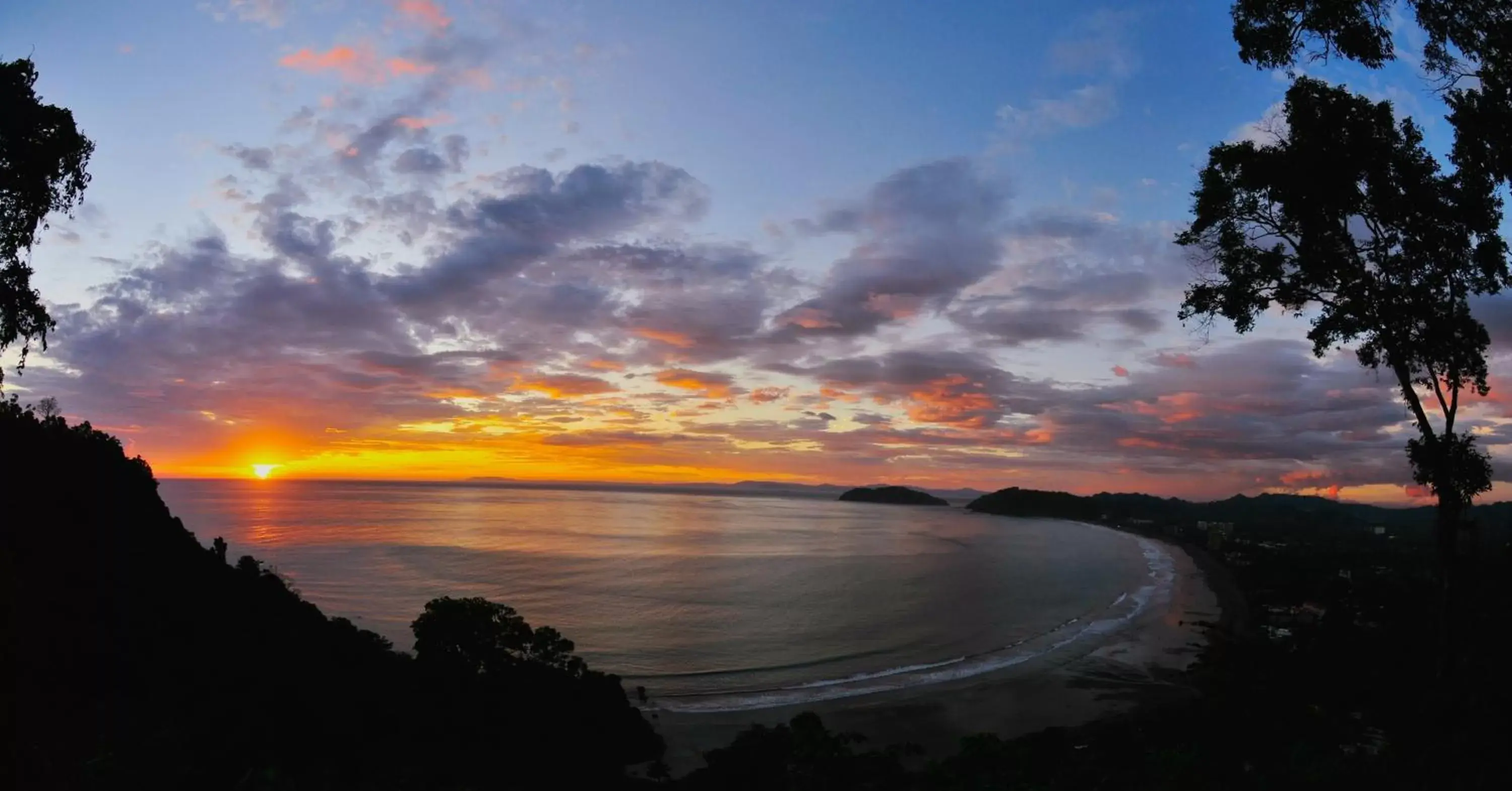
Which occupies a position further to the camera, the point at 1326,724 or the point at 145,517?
the point at 145,517

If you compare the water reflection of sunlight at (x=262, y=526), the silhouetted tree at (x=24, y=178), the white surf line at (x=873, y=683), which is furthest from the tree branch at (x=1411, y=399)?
the water reflection of sunlight at (x=262, y=526)

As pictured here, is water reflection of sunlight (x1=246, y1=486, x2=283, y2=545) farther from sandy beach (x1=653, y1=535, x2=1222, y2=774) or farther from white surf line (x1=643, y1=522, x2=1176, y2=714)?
sandy beach (x1=653, y1=535, x2=1222, y2=774)

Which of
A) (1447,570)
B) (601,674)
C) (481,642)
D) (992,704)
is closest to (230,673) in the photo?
(481,642)

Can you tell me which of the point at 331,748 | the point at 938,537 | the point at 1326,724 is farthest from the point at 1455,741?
the point at 938,537

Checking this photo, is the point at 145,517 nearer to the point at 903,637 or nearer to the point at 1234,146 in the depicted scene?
the point at 1234,146

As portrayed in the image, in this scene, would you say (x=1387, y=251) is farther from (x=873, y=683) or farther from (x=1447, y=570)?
(x=873, y=683)

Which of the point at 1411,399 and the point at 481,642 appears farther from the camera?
the point at 481,642
